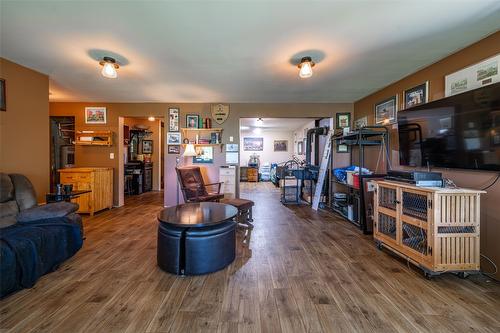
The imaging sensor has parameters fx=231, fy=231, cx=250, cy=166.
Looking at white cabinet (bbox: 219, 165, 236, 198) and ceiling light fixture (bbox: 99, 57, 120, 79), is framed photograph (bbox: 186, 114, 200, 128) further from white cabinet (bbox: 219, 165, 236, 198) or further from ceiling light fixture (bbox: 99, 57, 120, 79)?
ceiling light fixture (bbox: 99, 57, 120, 79)

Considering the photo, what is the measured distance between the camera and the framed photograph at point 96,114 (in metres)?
5.15

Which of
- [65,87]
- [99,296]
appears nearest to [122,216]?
[65,87]

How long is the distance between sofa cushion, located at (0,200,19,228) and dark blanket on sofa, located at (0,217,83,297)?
0.06 metres

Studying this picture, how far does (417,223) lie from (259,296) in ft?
5.63

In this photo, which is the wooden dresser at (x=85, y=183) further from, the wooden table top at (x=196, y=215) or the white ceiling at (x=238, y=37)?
the wooden table top at (x=196, y=215)

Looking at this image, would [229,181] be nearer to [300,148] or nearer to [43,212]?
[43,212]

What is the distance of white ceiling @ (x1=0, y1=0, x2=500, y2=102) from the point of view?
1.89m

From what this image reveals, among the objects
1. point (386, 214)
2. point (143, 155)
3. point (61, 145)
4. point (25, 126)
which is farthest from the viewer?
point (143, 155)

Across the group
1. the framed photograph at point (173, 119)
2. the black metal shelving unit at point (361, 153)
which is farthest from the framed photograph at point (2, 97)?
the black metal shelving unit at point (361, 153)

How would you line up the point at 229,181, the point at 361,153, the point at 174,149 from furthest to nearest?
the point at 174,149
the point at 229,181
the point at 361,153

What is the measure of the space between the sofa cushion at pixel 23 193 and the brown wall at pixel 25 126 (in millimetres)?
417

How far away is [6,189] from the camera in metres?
2.44

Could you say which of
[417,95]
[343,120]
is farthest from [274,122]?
[417,95]

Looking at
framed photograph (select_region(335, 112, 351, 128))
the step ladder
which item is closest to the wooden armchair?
the step ladder
